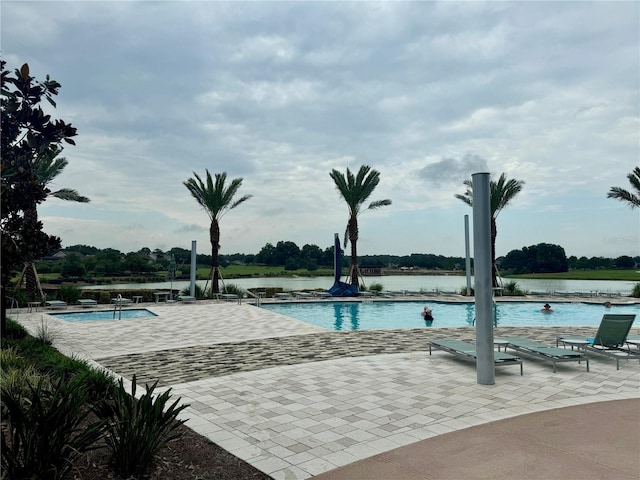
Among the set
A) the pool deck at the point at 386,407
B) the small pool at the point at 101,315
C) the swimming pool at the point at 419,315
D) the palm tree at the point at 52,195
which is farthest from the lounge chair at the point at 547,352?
the palm tree at the point at 52,195

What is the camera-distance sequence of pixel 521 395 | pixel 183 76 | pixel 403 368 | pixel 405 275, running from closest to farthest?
pixel 521 395 → pixel 403 368 → pixel 183 76 → pixel 405 275

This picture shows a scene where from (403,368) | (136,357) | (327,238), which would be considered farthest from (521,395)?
(327,238)

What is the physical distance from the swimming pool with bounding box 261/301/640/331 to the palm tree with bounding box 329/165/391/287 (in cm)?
451

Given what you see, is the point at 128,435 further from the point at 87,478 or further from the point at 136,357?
the point at 136,357

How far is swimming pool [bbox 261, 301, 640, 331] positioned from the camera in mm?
16172

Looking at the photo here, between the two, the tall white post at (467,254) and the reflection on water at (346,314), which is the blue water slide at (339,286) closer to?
the reflection on water at (346,314)

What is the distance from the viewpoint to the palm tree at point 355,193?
2570cm

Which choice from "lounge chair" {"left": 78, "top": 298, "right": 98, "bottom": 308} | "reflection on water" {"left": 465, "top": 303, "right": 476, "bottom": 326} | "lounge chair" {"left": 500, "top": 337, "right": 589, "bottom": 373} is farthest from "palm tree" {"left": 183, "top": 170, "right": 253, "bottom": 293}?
"lounge chair" {"left": 500, "top": 337, "right": 589, "bottom": 373}

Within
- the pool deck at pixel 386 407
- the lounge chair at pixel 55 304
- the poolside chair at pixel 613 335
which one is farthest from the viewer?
the lounge chair at pixel 55 304

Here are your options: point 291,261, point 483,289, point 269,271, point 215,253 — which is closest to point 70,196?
point 215,253

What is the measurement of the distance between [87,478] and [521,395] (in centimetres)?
519

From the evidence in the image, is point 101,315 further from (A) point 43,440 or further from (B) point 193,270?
(A) point 43,440

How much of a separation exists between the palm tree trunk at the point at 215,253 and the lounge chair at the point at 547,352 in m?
17.4

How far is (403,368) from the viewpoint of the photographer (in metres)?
7.45
